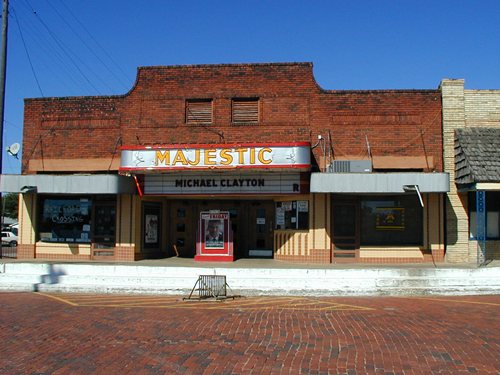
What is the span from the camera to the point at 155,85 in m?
21.7

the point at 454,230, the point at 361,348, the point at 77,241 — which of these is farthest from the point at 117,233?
the point at 361,348

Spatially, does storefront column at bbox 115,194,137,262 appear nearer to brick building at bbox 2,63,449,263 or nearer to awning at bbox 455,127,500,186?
brick building at bbox 2,63,449,263

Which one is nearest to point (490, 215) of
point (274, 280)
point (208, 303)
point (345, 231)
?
point (345, 231)

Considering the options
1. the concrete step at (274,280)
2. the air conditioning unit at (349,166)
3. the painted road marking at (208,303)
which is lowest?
the painted road marking at (208,303)

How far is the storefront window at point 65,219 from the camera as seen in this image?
22.3 meters

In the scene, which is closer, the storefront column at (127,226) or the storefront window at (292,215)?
the storefront window at (292,215)

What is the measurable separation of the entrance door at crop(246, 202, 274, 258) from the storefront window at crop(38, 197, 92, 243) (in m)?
6.45

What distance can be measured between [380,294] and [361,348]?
263 inches

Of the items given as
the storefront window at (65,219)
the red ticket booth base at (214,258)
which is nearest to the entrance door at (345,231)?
the red ticket booth base at (214,258)

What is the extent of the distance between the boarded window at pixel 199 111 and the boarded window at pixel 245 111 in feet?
3.14

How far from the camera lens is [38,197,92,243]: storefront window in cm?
2230

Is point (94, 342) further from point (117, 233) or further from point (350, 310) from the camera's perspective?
point (117, 233)

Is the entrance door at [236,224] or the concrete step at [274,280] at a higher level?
the entrance door at [236,224]

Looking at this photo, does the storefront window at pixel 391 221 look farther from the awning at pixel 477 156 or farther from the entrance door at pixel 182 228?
the entrance door at pixel 182 228
